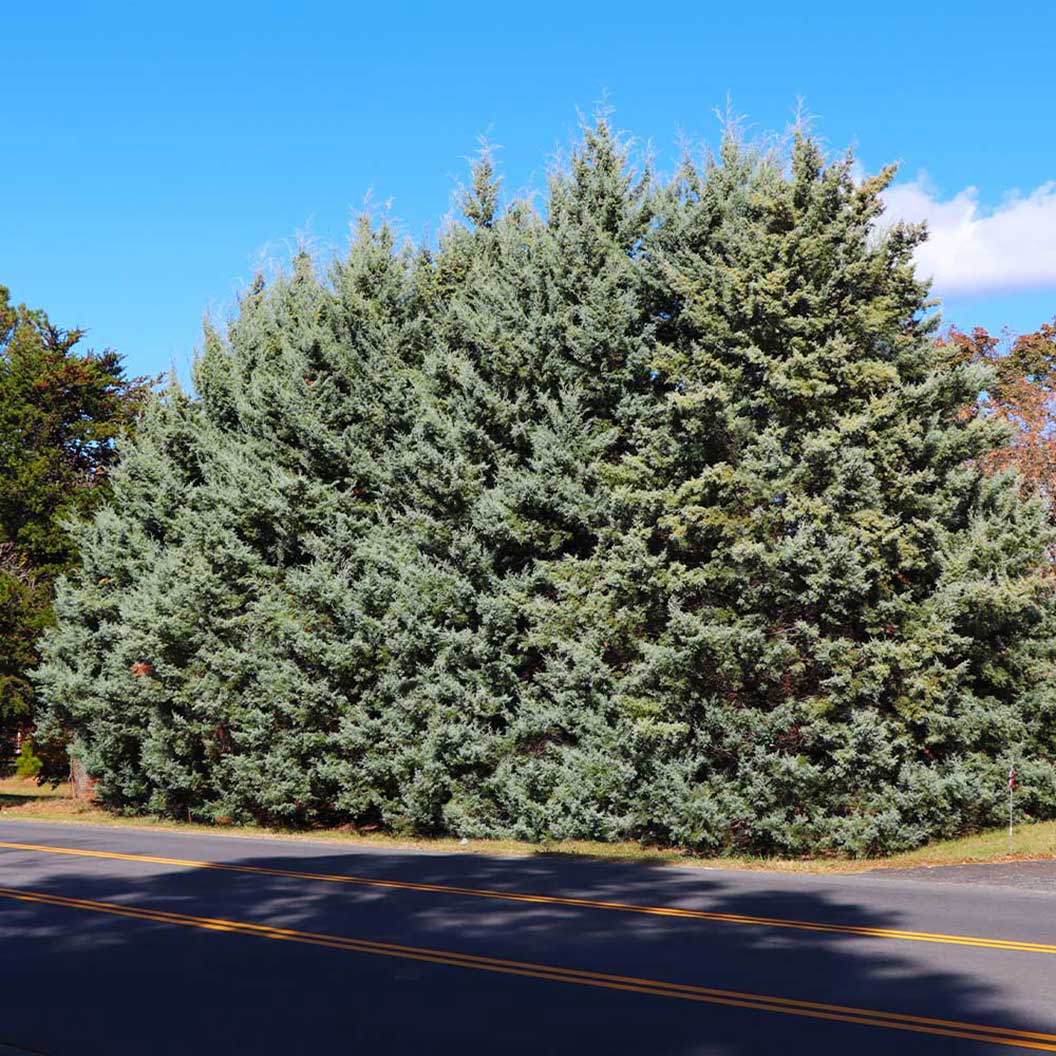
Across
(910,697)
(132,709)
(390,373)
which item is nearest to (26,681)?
(132,709)

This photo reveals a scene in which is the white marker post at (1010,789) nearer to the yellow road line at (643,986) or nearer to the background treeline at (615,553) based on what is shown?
the background treeline at (615,553)

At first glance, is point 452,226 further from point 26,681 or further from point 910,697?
point 26,681

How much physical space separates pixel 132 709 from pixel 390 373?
37.7ft

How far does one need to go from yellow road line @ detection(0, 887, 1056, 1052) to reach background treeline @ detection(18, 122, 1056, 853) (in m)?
10.3

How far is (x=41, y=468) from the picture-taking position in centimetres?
3969

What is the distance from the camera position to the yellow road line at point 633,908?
32.4 feet

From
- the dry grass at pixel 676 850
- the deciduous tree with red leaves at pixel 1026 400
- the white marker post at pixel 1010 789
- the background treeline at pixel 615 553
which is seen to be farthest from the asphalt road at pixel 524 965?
the deciduous tree with red leaves at pixel 1026 400

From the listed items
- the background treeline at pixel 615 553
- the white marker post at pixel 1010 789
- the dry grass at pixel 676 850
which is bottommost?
the dry grass at pixel 676 850

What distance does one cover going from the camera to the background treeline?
19953 millimetres

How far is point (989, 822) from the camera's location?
20531mm

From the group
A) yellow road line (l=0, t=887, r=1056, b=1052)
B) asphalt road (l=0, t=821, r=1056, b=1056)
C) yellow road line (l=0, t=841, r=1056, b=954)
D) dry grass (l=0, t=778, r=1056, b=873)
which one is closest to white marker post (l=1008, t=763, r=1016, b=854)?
dry grass (l=0, t=778, r=1056, b=873)

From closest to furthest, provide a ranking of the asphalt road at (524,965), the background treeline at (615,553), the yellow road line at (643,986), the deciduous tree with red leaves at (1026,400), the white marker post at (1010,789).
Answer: the yellow road line at (643,986) → the asphalt road at (524,965) → the white marker post at (1010,789) → the background treeline at (615,553) → the deciduous tree with red leaves at (1026,400)

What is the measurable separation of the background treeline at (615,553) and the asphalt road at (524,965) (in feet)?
17.0

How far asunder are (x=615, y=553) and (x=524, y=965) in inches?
530
